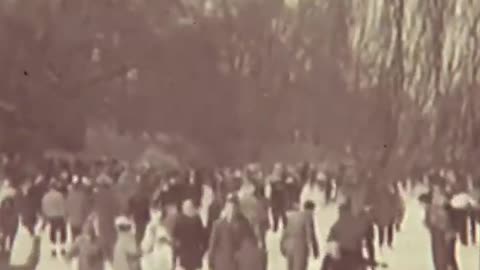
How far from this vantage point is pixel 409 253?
117 cm

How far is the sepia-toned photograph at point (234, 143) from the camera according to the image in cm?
117

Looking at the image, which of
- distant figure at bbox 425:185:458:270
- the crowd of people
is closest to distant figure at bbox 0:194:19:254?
the crowd of people

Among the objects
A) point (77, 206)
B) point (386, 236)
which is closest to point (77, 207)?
point (77, 206)

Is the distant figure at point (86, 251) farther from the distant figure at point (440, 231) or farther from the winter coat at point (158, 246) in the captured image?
the distant figure at point (440, 231)

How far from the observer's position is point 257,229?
1173 mm

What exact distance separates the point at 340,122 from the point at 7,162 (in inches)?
10.7

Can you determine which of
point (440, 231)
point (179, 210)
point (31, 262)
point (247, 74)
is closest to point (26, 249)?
point (31, 262)

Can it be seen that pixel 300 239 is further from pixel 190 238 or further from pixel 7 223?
pixel 7 223

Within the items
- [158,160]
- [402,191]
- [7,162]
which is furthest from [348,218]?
[7,162]

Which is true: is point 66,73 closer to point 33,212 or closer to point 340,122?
point 33,212

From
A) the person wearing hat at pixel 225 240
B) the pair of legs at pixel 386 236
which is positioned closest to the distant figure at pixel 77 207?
the person wearing hat at pixel 225 240

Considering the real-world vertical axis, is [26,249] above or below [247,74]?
below

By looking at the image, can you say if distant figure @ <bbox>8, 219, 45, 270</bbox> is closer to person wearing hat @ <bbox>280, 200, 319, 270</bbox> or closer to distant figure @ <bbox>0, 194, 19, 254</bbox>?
distant figure @ <bbox>0, 194, 19, 254</bbox>

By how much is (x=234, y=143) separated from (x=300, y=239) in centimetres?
10
